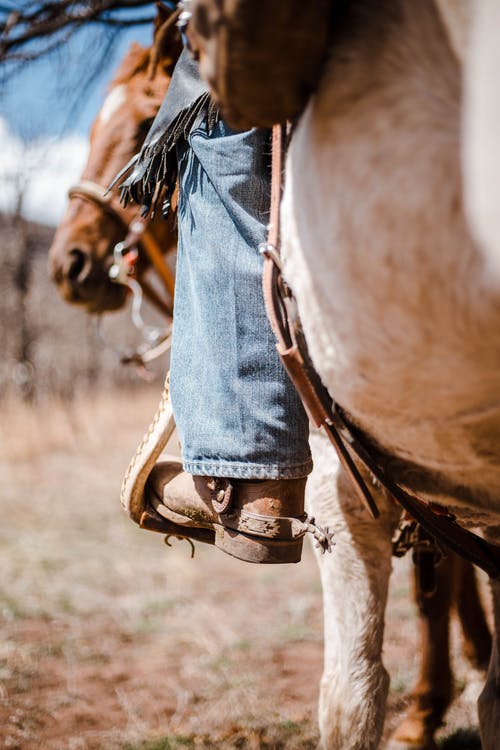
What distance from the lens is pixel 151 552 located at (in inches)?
207

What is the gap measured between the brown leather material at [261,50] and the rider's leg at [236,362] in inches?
16.3

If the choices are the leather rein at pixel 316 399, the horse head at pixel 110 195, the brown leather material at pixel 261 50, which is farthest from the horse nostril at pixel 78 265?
the brown leather material at pixel 261 50

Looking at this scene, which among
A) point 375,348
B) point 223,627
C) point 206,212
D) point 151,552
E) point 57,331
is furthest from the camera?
point 57,331

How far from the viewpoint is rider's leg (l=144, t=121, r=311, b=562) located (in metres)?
1.30

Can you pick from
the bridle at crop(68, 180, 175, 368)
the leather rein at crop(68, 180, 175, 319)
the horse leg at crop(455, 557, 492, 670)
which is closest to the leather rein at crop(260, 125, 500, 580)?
the horse leg at crop(455, 557, 492, 670)

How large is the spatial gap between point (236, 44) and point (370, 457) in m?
0.72

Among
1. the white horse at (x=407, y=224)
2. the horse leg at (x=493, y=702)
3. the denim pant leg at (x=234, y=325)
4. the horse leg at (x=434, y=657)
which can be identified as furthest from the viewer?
the horse leg at (x=434, y=657)

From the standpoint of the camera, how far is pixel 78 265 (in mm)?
3090

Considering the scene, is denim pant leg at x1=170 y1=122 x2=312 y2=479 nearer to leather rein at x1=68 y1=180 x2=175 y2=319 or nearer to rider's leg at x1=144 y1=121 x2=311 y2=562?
rider's leg at x1=144 y1=121 x2=311 y2=562

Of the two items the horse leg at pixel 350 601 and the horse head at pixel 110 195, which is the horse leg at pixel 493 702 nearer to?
the horse leg at pixel 350 601

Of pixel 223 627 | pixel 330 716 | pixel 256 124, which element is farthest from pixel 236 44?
pixel 223 627

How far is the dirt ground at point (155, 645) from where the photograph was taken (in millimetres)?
2594

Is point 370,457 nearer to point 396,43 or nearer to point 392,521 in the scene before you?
point 392,521

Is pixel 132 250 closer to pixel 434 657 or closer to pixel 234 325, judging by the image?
pixel 234 325
